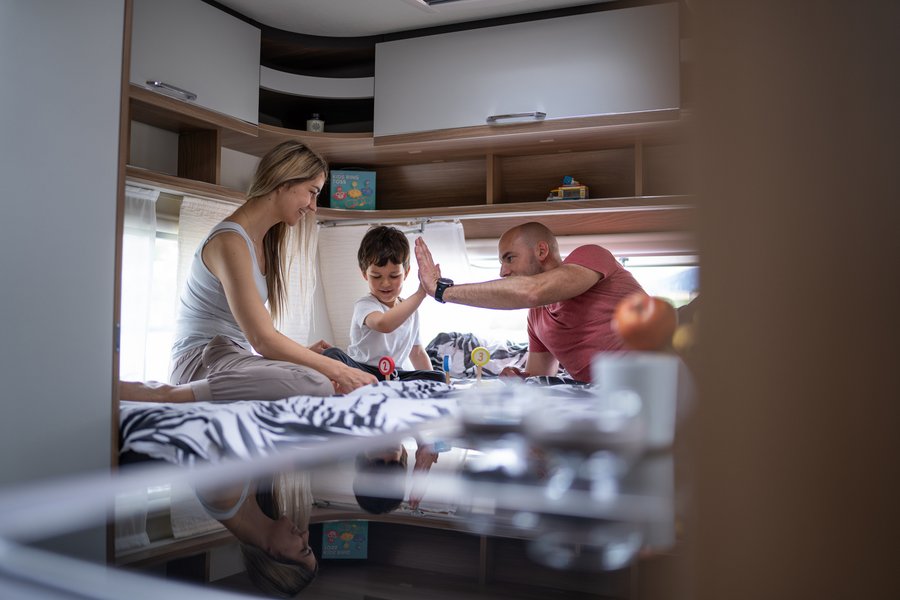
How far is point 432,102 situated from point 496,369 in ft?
3.92

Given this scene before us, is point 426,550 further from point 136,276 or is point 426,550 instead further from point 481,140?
point 481,140

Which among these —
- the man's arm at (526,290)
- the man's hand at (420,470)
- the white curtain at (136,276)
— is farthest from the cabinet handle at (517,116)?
the man's hand at (420,470)

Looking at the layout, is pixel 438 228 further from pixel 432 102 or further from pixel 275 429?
pixel 275 429

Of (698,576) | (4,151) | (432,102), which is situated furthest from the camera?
(432,102)

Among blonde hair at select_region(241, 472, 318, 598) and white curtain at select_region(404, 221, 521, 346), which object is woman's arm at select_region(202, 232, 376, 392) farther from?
white curtain at select_region(404, 221, 521, 346)

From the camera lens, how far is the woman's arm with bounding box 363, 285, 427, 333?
2.41m

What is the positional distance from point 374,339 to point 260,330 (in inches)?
38.1

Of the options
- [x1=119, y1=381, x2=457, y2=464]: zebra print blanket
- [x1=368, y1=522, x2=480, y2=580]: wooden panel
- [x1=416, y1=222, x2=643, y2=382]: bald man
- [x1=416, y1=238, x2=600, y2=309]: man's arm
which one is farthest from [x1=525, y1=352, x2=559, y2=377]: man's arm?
[x1=368, y1=522, x2=480, y2=580]: wooden panel

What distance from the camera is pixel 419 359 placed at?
2916mm

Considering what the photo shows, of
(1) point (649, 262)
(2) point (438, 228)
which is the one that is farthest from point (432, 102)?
(1) point (649, 262)

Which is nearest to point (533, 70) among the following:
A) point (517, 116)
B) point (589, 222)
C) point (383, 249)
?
point (517, 116)

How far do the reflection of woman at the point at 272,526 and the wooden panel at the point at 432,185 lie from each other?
2.77 m

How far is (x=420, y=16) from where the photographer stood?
2799 mm

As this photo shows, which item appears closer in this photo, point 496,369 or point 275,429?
point 275,429
